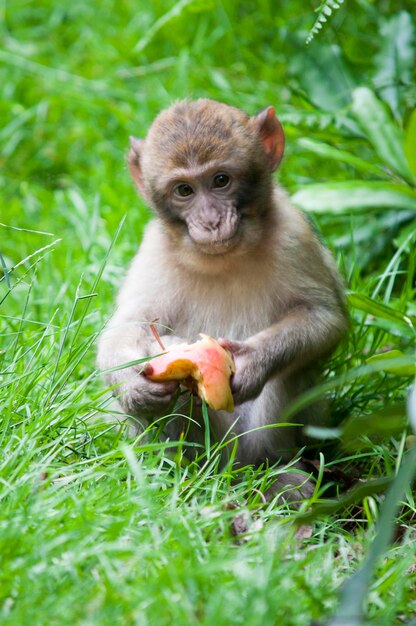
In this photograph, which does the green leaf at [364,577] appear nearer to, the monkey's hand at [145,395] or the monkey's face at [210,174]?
the monkey's hand at [145,395]

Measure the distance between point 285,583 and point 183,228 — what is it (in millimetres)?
2321

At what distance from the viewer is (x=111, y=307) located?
662 centimetres

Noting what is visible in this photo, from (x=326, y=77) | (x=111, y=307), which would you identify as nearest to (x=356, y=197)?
(x=111, y=307)

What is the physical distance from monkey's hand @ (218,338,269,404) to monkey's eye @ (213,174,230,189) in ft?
2.72

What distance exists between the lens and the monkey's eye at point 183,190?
17.5 ft

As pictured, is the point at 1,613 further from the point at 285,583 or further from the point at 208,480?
the point at 208,480

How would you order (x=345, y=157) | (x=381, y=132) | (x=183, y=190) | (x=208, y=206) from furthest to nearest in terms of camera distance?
(x=345, y=157) → (x=183, y=190) → (x=208, y=206) → (x=381, y=132)

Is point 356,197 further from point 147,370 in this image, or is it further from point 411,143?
point 147,370

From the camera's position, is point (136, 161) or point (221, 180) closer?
point (221, 180)

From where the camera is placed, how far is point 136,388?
500cm

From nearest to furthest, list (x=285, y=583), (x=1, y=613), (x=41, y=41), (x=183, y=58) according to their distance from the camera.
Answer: (x=1, y=613) < (x=285, y=583) < (x=183, y=58) < (x=41, y=41)

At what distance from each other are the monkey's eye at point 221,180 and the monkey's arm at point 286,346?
0.79 metres

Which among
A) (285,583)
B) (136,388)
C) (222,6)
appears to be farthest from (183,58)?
(285,583)

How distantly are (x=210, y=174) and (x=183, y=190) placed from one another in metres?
0.21
